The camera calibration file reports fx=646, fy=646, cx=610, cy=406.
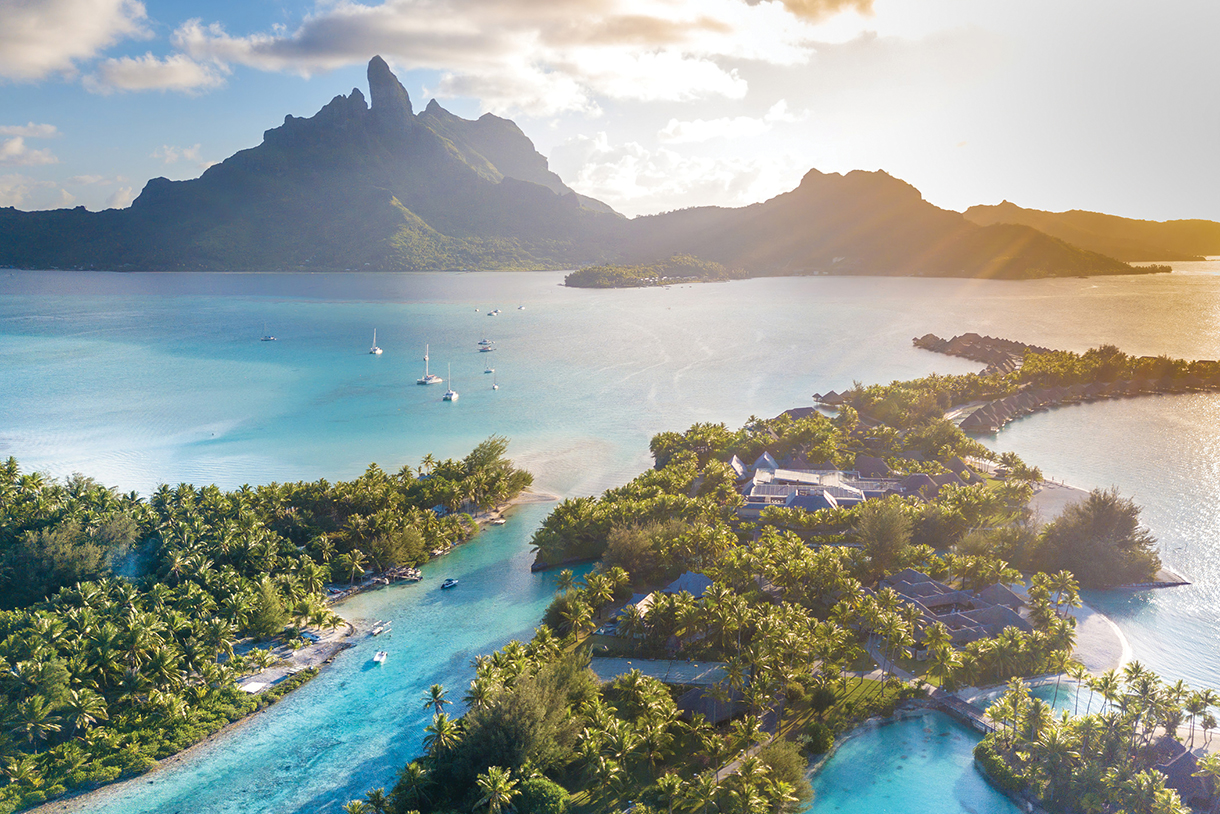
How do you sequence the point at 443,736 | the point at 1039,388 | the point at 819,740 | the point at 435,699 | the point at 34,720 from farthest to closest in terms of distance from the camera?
the point at 1039,388 → the point at 819,740 → the point at 435,699 → the point at 34,720 → the point at 443,736

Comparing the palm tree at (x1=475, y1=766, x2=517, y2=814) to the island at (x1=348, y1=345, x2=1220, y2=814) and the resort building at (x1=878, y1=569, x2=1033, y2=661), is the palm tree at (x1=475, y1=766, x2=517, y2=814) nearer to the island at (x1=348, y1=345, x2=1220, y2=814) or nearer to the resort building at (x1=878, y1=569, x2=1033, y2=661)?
the island at (x1=348, y1=345, x2=1220, y2=814)

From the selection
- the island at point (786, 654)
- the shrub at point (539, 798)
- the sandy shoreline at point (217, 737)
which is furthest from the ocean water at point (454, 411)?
the shrub at point (539, 798)

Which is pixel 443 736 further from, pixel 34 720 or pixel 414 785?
pixel 34 720

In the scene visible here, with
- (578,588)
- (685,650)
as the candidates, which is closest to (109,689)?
(578,588)

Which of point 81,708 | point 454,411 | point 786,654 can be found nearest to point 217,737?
point 81,708

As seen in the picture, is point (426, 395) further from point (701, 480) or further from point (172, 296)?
point (172, 296)
